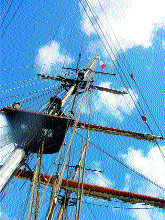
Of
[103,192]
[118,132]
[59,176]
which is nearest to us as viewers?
[59,176]

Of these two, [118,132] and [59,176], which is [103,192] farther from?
[59,176]

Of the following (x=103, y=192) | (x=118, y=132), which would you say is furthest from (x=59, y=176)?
(x=118, y=132)

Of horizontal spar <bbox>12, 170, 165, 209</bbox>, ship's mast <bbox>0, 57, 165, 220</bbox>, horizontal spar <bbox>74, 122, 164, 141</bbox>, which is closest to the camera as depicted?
ship's mast <bbox>0, 57, 165, 220</bbox>

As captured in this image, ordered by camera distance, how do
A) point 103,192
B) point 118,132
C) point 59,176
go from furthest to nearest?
point 118,132, point 103,192, point 59,176

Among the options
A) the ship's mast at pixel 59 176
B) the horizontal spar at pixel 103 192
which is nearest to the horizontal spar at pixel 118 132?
the ship's mast at pixel 59 176

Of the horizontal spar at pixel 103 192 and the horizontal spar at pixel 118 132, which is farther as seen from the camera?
the horizontal spar at pixel 118 132

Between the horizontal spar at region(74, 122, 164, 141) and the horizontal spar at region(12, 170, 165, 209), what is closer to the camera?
the horizontal spar at region(12, 170, 165, 209)

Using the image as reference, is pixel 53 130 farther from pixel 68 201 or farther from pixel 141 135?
pixel 68 201

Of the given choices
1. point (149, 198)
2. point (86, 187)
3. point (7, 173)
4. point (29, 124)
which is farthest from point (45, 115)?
point (149, 198)

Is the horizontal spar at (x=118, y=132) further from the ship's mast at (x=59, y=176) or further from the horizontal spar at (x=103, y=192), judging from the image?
the horizontal spar at (x=103, y=192)

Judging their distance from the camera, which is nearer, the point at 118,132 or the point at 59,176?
the point at 59,176

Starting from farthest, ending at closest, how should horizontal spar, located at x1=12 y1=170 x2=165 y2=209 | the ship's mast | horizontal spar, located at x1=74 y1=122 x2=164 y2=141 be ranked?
horizontal spar, located at x1=74 y1=122 x2=164 y2=141, horizontal spar, located at x1=12 y1=170 x2=165 y2=209, the ship's mast

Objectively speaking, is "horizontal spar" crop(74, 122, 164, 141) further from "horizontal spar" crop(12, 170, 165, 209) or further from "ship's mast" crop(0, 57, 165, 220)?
"horizontal spar" crop(12, 170, 165, 209)

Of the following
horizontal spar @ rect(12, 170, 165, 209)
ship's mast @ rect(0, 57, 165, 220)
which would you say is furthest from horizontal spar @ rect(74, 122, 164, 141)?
horizontal spar @ rect(12, 170, 165, 209)
